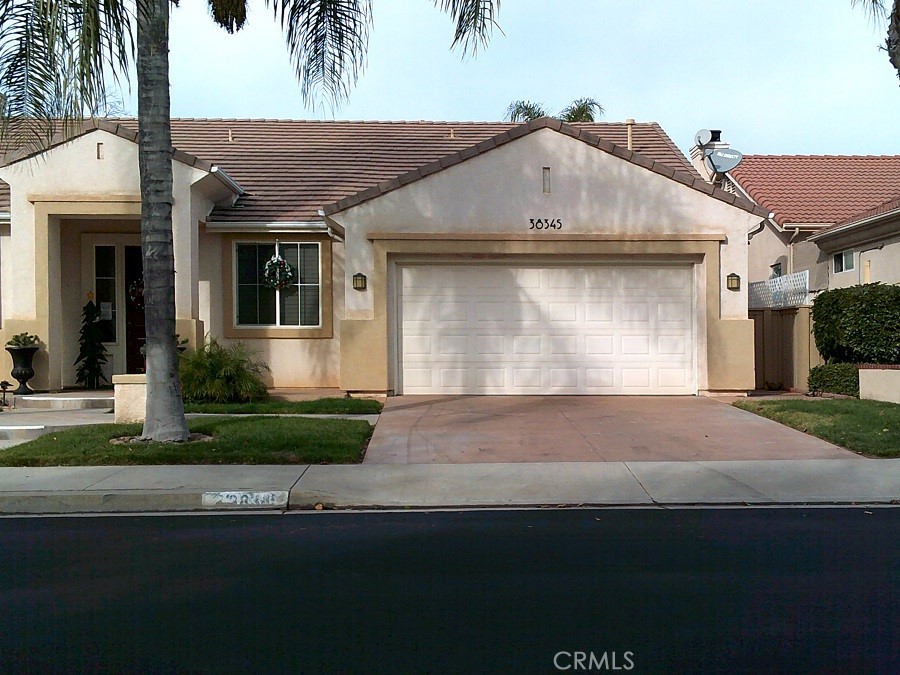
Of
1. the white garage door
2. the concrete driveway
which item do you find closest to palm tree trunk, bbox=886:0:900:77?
the white garage door

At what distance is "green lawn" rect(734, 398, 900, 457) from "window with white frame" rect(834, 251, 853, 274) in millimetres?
7443

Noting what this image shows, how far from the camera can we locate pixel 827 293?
16141 mm

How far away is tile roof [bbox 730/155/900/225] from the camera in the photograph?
74.7 ft

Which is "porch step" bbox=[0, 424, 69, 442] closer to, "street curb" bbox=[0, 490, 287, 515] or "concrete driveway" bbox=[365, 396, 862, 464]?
"street curb" bbox=[0, 490, 287, 515]

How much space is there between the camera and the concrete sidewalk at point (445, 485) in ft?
28.1

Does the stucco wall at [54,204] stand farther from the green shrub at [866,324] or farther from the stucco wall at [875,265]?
the stucco wall at [875,265]

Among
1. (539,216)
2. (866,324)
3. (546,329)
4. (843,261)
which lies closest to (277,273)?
(539,216)

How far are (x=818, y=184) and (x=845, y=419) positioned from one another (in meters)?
14.0

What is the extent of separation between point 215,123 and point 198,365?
8.99 meters

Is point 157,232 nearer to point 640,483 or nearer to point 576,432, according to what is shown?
point 576,432

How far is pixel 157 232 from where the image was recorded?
34.8 ft

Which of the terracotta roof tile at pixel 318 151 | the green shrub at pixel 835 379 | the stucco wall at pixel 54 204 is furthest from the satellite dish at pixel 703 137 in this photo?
the stucco wall at pixel 54 204

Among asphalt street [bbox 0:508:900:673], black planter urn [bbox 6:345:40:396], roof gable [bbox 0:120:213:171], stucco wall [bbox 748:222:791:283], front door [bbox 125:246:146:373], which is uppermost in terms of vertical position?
roof gable [bbox 0:120:213:171]

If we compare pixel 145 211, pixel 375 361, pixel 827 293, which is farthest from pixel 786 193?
pixel 145 211
